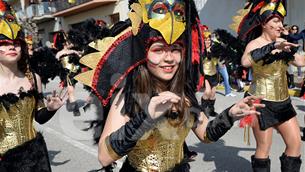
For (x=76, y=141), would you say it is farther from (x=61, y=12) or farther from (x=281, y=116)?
(x=61, y=12)

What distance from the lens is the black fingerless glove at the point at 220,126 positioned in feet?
7.69

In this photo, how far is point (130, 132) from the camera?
78.9 inches

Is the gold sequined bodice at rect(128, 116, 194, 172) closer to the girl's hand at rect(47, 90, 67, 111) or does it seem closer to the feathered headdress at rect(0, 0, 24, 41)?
the girl's hand at rect(47, 90, 67, 111)

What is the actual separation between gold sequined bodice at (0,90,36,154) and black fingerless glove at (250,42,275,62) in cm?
220

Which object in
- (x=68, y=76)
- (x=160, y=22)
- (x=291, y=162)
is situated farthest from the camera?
(x=68, y=76)

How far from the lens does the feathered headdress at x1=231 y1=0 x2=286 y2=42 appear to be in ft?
12.8

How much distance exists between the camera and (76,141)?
22.1ft

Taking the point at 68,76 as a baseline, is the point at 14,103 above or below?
above

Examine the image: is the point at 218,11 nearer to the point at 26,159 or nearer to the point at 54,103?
the point at 54,103

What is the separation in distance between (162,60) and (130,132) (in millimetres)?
454

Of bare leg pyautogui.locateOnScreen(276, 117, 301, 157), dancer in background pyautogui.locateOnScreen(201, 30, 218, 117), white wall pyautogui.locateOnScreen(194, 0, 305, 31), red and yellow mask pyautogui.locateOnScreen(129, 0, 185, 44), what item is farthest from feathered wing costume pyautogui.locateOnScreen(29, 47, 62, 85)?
white wall pyautogui.locateOnScreen(194, 0, 305, 31)

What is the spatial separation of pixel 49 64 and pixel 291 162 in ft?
8.95

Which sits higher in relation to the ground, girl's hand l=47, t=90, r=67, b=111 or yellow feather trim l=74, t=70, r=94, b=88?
yellow feather trim l=74, t=70, r=94, b=88

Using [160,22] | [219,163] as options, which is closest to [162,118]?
[160,22]
